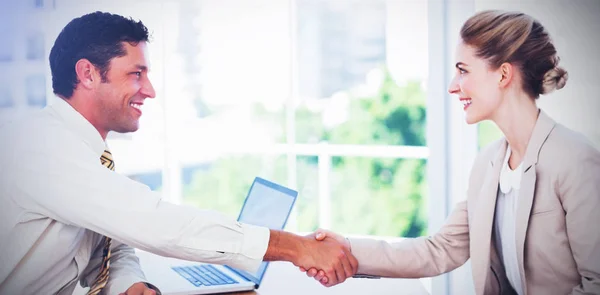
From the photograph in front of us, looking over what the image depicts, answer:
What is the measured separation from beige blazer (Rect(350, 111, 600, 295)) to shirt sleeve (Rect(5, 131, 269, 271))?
0.50 meters

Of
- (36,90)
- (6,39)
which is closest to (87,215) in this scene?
(6,39)

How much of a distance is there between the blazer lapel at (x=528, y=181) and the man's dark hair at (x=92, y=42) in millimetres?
989

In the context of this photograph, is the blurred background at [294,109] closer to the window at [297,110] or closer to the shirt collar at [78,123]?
the window at [297,110]

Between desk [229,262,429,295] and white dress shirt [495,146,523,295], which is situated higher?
white dress shirt [495,146,523,295]

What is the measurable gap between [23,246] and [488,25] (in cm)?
117

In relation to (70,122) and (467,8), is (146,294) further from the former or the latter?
(467,8)

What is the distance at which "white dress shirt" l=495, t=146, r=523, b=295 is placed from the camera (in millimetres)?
1533

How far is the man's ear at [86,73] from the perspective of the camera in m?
1.63

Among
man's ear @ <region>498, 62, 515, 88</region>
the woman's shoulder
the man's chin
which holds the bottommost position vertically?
the woman's shoulder

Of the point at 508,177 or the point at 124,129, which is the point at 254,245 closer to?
the point at 124,129

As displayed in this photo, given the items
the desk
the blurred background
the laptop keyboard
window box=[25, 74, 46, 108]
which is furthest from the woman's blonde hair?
the blurred background

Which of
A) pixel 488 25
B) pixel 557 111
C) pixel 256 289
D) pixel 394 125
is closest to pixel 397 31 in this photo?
pixel 394 125

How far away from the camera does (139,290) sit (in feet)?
4.76

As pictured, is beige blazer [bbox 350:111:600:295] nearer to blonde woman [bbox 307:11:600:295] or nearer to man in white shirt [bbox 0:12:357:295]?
blonde woman [bbox 307:11:600:295]
